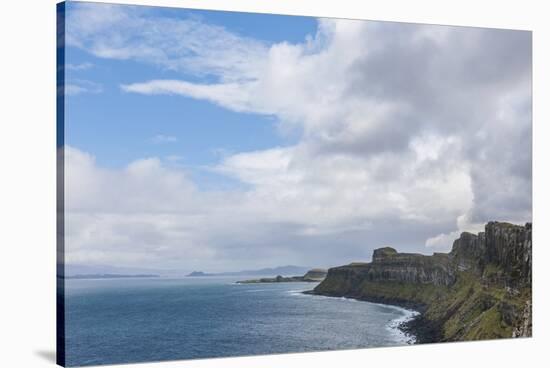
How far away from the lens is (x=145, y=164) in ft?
53.2

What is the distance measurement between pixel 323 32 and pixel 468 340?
7106mm

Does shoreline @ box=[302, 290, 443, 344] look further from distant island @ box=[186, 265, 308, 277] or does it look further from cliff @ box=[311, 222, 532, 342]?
distant island @ box=[186, 265, 308, 277]

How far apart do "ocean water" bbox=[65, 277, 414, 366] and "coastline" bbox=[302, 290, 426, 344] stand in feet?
0.42

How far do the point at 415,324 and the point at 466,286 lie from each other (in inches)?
54.5

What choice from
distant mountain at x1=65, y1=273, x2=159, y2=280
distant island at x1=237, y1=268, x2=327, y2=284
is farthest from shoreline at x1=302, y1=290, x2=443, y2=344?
distant mountain at x1=65, y1=273, x2=159, y2=280

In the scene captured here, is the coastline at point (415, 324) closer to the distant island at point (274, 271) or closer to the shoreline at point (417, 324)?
the shoreline at point (417, 324)

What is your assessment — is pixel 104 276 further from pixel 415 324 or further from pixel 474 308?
pixel 474 308

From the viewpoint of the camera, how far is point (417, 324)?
61.4ft

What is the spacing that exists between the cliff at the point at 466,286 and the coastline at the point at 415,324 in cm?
2

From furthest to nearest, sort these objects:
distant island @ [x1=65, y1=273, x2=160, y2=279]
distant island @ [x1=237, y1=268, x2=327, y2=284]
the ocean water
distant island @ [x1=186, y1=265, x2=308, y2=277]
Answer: distant island @ [x1=237, y1=268, x2=327, y2=284], distant island @ [x1=186, y1=265, x2=308, y2=277], the ocean water, distant island @ [x1=65, y1=273, x2=160, y2=279]

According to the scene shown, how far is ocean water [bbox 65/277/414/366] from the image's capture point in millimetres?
15594

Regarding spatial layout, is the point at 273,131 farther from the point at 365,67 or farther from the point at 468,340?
the point at 468,340

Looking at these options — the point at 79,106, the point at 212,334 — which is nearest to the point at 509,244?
the point at 212,334

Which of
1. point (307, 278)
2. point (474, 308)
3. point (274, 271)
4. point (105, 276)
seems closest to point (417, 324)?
point (474, 308)
